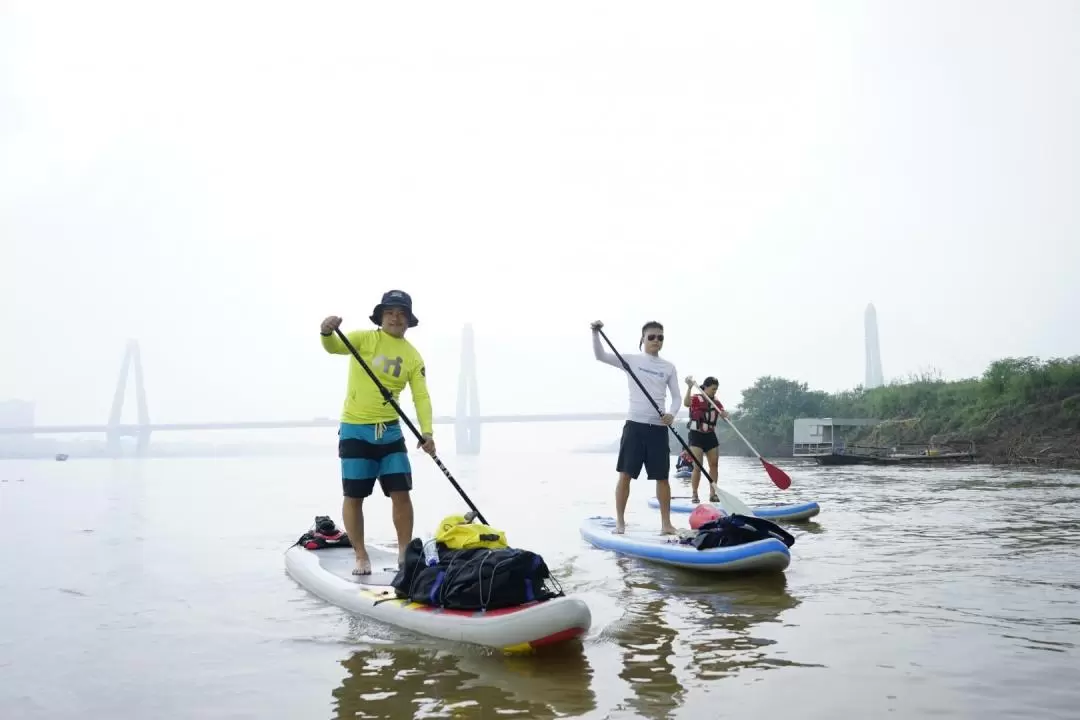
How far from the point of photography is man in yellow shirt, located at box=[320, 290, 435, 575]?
18.0 feet

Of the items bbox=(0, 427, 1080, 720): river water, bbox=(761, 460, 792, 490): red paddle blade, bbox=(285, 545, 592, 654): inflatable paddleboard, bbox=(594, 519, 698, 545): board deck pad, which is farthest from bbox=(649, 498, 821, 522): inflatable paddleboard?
bbox=(285, 545, 592, 654): inflatable paddleboard

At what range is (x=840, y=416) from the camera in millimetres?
51844

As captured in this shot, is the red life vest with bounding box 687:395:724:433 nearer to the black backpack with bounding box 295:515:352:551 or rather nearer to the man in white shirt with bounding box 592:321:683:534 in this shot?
the man in white shirt with bounding box 592:321:683:534

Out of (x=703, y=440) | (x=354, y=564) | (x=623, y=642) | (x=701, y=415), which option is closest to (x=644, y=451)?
(x=354, y=564)

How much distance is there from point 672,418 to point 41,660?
195 inches

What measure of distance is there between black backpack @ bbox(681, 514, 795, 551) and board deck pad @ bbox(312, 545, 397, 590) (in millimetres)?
2255

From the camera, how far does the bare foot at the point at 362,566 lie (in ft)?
18.3

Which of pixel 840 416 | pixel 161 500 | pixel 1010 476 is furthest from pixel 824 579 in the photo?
pixel 840 416

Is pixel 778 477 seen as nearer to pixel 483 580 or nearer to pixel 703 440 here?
pixel 703 440

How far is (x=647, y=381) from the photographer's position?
755 centimetres

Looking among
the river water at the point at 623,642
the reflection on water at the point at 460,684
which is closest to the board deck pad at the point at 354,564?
the river water at the point at 623,642

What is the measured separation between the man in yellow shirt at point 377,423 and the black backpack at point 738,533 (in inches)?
84.0

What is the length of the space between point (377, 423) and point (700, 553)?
97.2 inches

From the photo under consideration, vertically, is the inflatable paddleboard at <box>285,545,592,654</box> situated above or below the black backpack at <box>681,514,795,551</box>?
below
